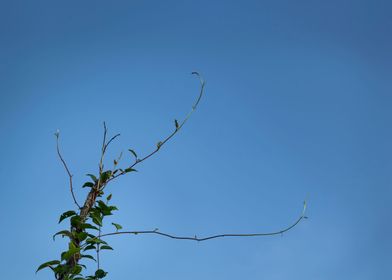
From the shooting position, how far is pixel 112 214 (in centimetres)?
394

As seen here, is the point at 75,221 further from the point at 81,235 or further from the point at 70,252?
the point at 70,252

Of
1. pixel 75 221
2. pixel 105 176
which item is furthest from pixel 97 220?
pixel 105 176

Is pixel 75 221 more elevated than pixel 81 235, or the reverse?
pixel 75 221

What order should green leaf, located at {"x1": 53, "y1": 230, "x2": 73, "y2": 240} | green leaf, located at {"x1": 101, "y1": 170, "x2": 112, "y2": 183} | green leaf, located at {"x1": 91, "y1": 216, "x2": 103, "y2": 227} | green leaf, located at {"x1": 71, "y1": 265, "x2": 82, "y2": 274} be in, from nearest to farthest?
green leaf, located at {"x1": 71, "y1": 265, "x2": 82, "y2": 274}, green leaf, located at {"x1": 53, "y1": 230, "x2": 73, "y2": 240}, green leaf, located at {"x1": 91, "y1": 216, "x2": 103, "y2": 227}, green leaf, located at {"x1": 101, "y1": 170, "x2": 112, "y2": 183}

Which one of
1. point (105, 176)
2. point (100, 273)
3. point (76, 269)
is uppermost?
point (105, 176)

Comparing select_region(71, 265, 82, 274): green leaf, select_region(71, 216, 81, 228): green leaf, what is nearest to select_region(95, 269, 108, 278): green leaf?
select_region(71, 265, 82, 274): green leaf

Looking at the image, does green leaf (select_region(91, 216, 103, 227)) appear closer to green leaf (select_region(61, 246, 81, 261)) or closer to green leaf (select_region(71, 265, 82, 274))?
green leaf (select_region(61, 246, 81, 261))

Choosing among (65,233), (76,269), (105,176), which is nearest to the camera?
(76,269)

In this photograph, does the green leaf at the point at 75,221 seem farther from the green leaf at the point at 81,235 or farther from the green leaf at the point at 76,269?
the green leaf at the point at 76,269

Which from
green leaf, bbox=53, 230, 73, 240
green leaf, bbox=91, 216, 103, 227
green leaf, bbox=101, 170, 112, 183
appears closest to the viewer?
green leaf, bbox=53, 230, 73, 240

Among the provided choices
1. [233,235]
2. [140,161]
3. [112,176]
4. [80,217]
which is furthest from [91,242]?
[233,235]

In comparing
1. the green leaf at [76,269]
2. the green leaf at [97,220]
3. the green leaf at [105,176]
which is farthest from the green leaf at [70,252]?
the green leaf at [105,176]

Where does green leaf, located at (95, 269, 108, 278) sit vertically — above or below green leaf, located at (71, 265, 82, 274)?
above

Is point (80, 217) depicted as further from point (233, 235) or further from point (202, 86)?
point (202, 86)
